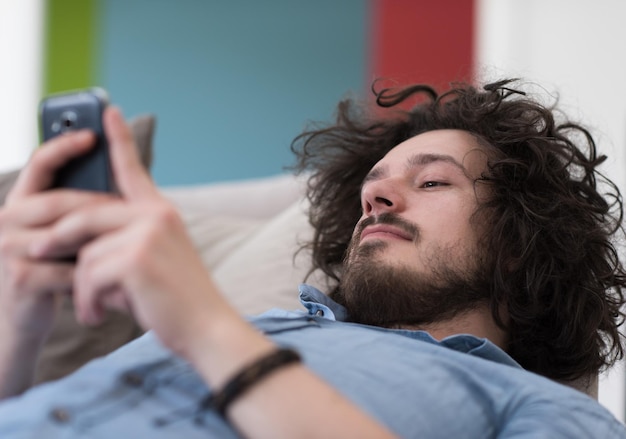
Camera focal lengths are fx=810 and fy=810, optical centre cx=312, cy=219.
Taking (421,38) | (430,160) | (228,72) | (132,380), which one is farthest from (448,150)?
(228,72)

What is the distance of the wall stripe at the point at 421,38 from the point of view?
309cm

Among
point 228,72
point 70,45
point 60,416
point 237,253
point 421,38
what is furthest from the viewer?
point 70,45

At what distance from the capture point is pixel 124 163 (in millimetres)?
597

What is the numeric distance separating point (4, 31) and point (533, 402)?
3012 mm

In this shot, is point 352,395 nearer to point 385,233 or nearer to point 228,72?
point 385,233

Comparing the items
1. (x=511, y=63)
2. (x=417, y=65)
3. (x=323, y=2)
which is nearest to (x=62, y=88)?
(x=323, y=2)

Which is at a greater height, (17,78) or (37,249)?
(37,249)

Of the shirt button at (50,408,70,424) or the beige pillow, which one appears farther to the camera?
the beige pillow

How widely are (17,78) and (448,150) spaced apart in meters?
2.56

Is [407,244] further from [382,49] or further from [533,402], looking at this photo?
[382,49]

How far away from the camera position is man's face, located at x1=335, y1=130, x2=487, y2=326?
106 centimetres

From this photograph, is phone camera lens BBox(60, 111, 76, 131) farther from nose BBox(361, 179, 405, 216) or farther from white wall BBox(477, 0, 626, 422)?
white wall BBox(477, 0, 626, 422)

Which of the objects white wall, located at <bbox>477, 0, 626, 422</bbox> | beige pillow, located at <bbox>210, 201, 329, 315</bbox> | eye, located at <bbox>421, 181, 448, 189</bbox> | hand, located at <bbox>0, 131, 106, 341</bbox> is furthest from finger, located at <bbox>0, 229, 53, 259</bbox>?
white wall, located at <bbox>477, 0, 626, 422</bbox>

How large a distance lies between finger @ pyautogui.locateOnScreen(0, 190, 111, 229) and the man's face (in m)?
0.53
